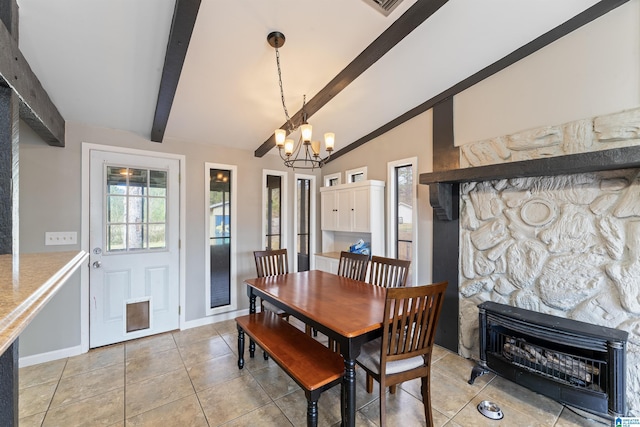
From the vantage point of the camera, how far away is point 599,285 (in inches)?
82.6

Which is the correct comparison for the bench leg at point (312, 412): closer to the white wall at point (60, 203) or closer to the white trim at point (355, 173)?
the white wall at point (60, 203)

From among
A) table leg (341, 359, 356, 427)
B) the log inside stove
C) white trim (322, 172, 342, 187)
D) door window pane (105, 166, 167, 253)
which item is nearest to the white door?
door window pane (105, 166, 167, 253)

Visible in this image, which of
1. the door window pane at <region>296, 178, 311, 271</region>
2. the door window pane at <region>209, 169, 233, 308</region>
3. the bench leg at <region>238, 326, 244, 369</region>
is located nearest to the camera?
the bench leg at <region>238, 326, 244, 369</region>

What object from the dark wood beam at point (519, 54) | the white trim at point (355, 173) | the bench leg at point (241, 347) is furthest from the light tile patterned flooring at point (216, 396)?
the dark wood beam at point (519, 54)

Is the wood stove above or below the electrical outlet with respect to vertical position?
below

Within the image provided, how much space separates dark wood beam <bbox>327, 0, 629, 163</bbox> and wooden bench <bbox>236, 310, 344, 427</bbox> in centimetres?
266

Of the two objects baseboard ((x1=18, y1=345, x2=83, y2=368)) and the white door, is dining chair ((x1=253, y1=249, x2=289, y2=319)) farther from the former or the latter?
baseboard ((x1=18, y1=345, x2=83, y2=368))

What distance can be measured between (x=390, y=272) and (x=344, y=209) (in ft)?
4.93

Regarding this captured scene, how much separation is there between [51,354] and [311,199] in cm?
358

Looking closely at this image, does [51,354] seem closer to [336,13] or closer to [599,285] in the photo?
[336,13]

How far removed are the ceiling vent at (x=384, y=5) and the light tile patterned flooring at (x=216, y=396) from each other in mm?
2934

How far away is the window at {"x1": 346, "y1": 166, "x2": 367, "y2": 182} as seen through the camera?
156 inches

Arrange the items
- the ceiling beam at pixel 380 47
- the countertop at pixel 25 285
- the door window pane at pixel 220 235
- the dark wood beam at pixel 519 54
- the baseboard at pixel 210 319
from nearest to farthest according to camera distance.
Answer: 1. the countertop at pixel 25 285
2. the ceiling beam at pixel 380 47
3. the dark wood beam at pixel 519 54
4. the baseboard at pixel 210 319
5. the door window pane at pixel 220 235

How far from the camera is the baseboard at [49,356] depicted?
2.67 meters
